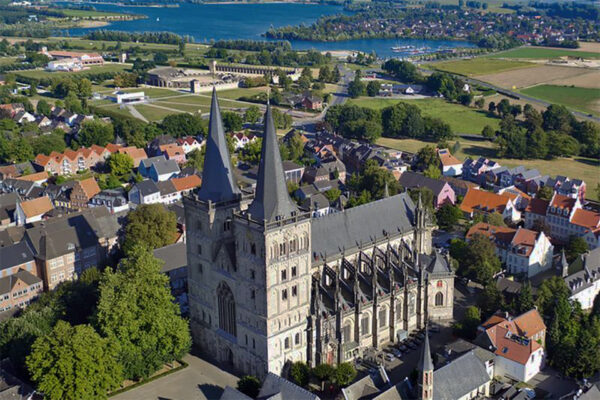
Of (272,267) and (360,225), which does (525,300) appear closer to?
(360,225)

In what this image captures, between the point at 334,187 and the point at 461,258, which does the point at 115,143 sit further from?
the point at 461,258

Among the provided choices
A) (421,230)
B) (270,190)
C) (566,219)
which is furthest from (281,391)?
(566,219)

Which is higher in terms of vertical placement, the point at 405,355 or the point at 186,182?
the point at 186,182

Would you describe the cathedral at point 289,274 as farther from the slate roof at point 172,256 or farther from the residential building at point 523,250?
the residential building at point 523,250

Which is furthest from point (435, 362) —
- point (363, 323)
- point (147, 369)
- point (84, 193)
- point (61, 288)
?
point (84, 193)

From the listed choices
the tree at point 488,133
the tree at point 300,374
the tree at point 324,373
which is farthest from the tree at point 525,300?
the tree at point 488,133

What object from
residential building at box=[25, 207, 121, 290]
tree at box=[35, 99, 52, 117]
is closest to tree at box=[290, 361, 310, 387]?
residential building at box=[25, 207, 121, 290]

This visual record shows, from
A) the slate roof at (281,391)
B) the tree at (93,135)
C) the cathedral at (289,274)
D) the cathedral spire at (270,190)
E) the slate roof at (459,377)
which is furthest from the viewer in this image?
the tree at (93,135)
